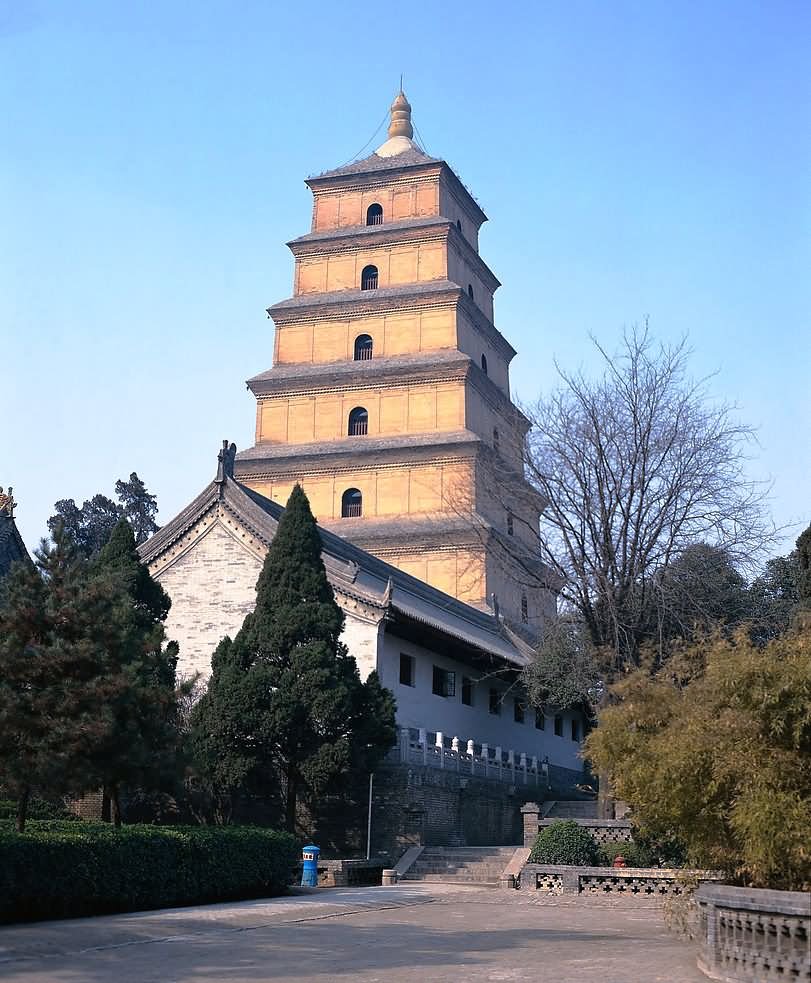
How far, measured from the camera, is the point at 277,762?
21.4 meters

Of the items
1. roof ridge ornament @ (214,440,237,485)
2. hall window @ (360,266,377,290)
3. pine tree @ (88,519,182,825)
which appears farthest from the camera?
hall window @ (360,266,377,290)

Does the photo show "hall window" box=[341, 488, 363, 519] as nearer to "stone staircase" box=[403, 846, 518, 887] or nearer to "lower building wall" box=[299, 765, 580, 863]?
"lower building wall" box=[299, 765, 580, 863]

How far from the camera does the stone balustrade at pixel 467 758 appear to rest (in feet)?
75.5

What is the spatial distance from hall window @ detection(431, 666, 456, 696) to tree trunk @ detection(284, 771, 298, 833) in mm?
6669

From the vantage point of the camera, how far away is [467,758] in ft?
83.4

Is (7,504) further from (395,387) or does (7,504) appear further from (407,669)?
(395,387)

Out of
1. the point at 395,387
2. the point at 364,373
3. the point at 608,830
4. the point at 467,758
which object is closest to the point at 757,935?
the point at 608,830

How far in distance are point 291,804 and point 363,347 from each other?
2040 centimetres

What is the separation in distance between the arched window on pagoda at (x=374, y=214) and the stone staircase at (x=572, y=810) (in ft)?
66.7

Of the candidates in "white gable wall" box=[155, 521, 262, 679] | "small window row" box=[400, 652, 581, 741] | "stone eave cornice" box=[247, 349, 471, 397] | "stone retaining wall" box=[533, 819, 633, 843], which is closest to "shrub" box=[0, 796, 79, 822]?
"white gable wall" box=[155, 521, 262, 679]

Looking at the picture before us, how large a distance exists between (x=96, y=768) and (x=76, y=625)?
5.50 ft

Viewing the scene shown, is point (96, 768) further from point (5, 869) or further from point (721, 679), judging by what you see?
point (721, 679)

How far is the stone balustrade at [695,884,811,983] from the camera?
27.5ft

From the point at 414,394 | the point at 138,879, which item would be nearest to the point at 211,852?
the point at 138,879
